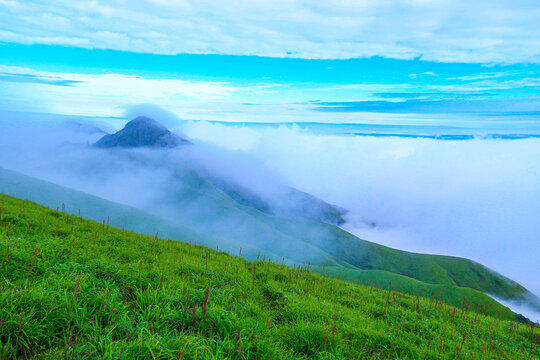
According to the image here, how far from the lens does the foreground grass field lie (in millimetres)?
5457

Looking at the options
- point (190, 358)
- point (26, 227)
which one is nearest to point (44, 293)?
point (190, 358)

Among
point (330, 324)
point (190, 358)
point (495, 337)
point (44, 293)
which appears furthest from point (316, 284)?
point (44, 293)

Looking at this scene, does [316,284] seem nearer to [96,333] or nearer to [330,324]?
[330,324]

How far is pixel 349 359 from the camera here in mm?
6879

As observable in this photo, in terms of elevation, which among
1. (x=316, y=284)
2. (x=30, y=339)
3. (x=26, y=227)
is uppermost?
(x=30, y=339)

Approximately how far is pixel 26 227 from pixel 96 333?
11.1m

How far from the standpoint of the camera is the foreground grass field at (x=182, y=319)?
546cm

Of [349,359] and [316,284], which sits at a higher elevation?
[349,359]

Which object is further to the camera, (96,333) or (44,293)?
(44,293)

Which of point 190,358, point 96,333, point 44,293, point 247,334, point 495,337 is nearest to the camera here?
point 190,358

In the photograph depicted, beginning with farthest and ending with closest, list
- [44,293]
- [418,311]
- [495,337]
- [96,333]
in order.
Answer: [418,311]
[495,337]
[44,293]
[96,333]

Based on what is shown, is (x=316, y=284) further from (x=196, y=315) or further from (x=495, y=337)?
(x=196, y=315)

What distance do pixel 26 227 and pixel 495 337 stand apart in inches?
805

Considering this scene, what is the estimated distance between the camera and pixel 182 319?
6.75 m
